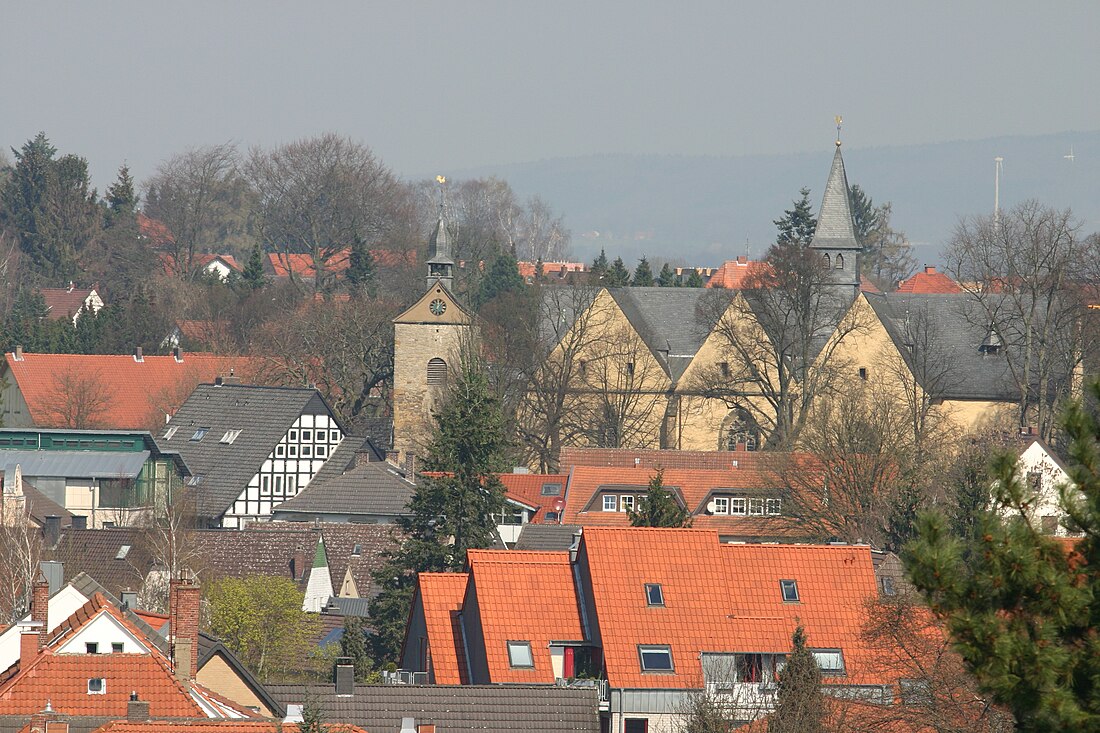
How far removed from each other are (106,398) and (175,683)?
52.6m

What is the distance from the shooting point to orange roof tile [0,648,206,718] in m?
25.7

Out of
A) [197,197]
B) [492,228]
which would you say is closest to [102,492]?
[197,197]

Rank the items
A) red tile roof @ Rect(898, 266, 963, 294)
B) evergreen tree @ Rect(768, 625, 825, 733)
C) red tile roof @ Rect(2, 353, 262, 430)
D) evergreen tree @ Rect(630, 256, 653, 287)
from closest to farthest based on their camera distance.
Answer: evergreen tree @ Rect(768, 625, 825, 733), red tile roof @ Rect(2, 353, 262, 430), evergreen tree @ Rect(630, 256, 653, 287), red tile roof @ Rect(898, 266, 963, 294)

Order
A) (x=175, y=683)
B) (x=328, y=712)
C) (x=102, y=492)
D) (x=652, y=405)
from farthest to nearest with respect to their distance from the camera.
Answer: (x=652, y=405), (x=102, y=492), (x=328, y=712), (x=175, y=683)

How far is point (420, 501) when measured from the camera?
47875 mm

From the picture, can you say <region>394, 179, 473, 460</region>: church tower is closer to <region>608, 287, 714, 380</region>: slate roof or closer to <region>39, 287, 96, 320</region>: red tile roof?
<region>608, 287, 714, 380</region>: slate roof

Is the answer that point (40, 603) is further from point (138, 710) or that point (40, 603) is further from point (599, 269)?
point (599, 269)

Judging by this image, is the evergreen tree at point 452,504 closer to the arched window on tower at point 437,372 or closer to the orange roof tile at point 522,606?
the orange roof tile at point 522,606

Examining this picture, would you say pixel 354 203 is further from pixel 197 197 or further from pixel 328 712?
pixel 328 712

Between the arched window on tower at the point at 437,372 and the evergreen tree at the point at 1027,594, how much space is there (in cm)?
6128

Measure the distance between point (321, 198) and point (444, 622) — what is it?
267 feet

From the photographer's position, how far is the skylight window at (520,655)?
112 feet

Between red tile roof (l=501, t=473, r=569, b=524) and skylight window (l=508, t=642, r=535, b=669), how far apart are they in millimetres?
25375

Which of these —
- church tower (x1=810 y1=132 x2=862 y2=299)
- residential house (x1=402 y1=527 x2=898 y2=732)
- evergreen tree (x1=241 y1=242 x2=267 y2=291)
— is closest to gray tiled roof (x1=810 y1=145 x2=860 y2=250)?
church tower (x1=810 y1=132 x2=862 y2=299)
